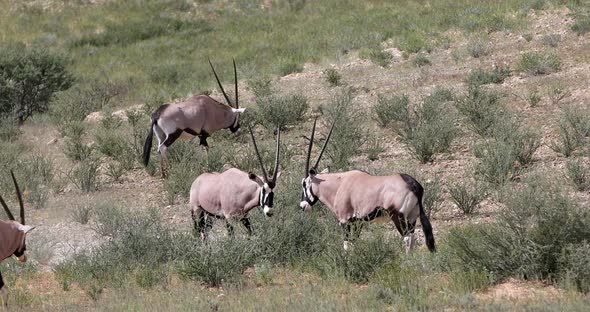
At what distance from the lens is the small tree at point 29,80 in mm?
27672

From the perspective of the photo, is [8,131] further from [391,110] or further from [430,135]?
[430,135]

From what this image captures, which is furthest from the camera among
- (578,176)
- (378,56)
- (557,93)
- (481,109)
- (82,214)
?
(378,56)

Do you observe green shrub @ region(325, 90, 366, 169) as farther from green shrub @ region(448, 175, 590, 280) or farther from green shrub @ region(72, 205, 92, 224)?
green shrub @ region(448, 175, 590, 280)

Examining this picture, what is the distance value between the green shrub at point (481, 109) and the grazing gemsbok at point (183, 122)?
4829 mm

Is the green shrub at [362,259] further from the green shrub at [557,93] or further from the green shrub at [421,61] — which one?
the green shrub at [421,61]

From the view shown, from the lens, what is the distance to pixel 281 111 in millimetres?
18750

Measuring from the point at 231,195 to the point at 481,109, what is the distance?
7.22 m

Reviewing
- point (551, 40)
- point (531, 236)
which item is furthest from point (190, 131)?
point (551, 40)

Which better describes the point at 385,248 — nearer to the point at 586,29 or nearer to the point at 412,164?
the point at 412,164

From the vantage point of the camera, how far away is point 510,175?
13.3m

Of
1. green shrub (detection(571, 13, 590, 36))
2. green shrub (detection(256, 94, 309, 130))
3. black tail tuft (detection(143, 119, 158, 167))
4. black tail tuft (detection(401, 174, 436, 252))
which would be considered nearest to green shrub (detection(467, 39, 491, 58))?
green shrub (detection(571, 13, 590, 36))

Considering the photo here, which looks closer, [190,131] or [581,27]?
[190,131]

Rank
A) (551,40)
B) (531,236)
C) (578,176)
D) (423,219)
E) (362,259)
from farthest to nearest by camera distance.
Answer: (551,40)
(578,176)
(423,219)
(362,259)
(531,236)

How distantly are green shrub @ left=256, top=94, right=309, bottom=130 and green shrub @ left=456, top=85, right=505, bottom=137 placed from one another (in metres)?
3.50
